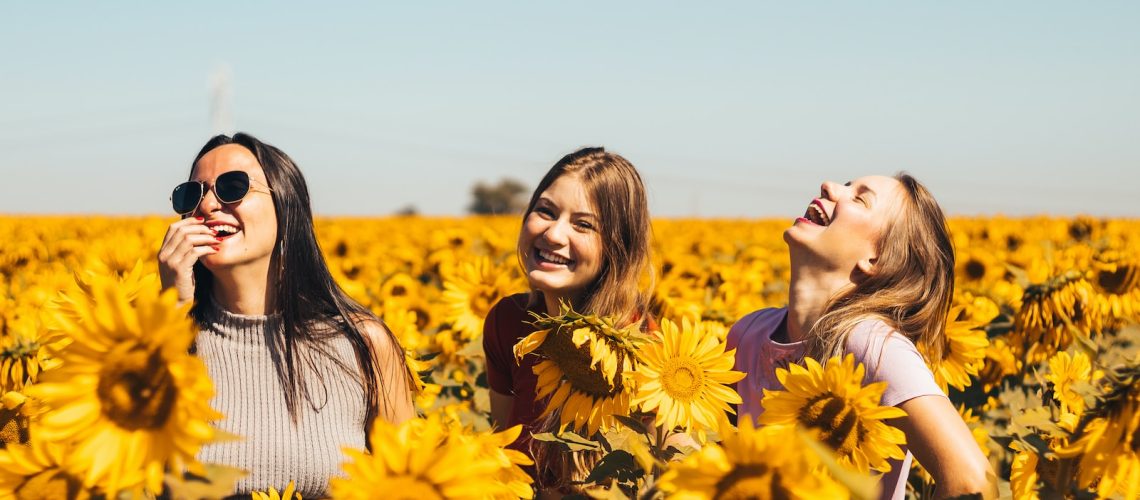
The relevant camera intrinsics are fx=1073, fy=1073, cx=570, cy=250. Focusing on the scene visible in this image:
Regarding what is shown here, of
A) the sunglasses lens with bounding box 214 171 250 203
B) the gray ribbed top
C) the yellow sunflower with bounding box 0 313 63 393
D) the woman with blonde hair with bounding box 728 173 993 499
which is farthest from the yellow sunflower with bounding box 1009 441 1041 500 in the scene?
the yellow sunflower with bounding box 0 313 63 393

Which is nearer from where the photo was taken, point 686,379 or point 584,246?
point 686,379

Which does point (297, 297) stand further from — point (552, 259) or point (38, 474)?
point (38, 474)

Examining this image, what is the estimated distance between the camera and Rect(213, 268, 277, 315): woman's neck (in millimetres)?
2727

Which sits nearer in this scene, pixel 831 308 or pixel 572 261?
pixel 831 308

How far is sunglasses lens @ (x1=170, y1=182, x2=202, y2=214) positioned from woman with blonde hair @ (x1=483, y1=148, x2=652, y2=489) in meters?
0.99

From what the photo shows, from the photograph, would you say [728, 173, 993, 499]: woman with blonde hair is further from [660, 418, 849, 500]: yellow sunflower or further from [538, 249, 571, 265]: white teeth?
[660, 418, 849, 500]: yellow sunflower

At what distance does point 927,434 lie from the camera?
2.34m

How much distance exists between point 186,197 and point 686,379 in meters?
1.33

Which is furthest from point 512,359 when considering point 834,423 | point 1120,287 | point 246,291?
point 1120,287

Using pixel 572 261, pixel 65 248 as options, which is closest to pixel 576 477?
pixel 572 261

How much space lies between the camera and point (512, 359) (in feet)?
11.6

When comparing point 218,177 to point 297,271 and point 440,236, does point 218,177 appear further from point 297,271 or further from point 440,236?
point 440,236

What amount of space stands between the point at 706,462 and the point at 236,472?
63cm

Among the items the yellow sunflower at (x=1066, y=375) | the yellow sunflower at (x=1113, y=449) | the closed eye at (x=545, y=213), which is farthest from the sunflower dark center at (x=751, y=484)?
the closed eye at (x=545, y=213)
